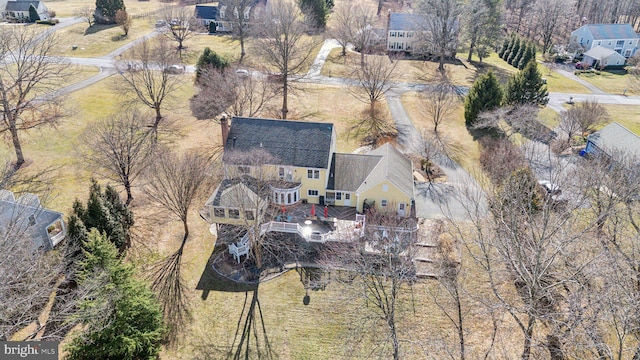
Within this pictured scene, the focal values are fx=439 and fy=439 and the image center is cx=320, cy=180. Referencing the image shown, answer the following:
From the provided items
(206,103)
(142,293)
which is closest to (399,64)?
(206,103)

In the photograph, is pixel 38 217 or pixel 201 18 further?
pixel 201 18

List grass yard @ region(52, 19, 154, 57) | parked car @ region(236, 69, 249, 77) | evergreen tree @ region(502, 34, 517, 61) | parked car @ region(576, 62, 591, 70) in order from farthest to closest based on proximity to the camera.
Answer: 1. evergreen tree @ region(502, 34, 517, 61)
2. parked car @ region(576, 62, 591, 70)
3. grass yard @ region(52, 19, 154, 57)
4. parked car @ region(236, 69, 249, 77)

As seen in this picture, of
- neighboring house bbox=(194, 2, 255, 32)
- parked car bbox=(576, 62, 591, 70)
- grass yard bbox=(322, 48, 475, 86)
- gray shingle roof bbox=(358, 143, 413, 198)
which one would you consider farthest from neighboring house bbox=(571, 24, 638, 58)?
neighboring house bbox=(194, 2, 255, 32)

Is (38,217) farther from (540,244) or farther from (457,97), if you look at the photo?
(457,97)

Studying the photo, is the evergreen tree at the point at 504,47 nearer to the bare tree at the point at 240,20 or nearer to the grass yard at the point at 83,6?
the bare tree at the point at 240,20

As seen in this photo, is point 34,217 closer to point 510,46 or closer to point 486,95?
point 486,95

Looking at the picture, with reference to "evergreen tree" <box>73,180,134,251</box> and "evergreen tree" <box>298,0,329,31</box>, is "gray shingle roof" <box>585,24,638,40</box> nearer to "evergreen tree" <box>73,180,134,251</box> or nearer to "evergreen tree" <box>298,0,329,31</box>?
"evergreen tree" <box>298,0,329,31</box>

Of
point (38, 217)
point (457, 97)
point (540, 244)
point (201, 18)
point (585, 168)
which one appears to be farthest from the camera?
point (201, 18)

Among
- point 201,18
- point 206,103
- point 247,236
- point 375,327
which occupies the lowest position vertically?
point 375,327
